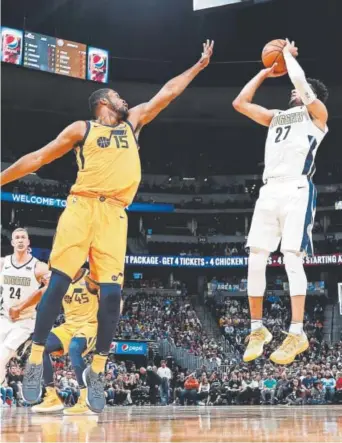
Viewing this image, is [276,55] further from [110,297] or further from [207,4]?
[207,4]

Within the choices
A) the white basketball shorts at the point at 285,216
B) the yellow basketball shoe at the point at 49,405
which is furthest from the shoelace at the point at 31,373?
the white basketball shorts at the point at 285,216

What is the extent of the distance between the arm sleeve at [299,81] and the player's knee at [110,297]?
2351mm

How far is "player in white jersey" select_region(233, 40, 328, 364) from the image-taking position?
5992 mm

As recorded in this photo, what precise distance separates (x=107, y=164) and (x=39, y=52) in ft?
73.1

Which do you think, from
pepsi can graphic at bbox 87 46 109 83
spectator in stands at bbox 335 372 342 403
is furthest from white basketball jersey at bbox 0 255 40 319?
pepsi can graphic at bbox 87 46 109 83

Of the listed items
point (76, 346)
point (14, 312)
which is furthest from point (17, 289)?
point (76, 346)

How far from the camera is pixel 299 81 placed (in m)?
5.97

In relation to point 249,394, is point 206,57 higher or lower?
higher

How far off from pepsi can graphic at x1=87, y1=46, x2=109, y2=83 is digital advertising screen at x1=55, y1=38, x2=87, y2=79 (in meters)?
0.24

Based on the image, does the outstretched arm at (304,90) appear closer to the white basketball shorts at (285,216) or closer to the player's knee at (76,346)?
the white basketball shorts at (285,216)

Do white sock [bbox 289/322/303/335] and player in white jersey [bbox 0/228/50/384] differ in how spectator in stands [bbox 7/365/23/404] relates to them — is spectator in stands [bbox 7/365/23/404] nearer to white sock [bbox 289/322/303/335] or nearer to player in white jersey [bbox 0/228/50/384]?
player in white jersey [bbox 0/228/50/384]

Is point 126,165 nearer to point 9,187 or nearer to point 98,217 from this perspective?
point 98,217

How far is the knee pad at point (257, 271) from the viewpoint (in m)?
6.21

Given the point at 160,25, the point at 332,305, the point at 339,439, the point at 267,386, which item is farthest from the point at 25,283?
the point at 332,305
